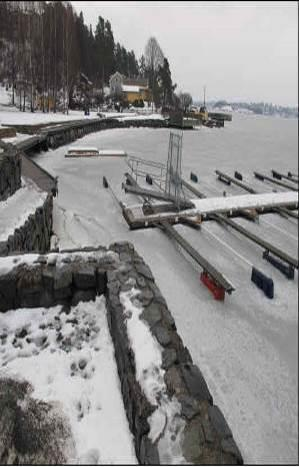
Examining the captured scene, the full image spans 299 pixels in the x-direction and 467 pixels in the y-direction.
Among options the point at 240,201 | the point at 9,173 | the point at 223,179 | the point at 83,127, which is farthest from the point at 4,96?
the point at 9,173

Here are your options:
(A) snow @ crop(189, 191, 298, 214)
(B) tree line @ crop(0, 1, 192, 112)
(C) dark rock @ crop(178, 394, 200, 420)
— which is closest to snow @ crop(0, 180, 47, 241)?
(C) dark rock @ crop(178, 394, 200, 420)

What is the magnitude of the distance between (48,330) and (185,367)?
1.83m

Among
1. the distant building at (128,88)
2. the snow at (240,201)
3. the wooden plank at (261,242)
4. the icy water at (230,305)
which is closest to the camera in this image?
the icy water at (230,305)

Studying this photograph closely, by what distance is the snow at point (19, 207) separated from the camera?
681 centimetres

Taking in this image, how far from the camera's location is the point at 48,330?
394 centimetres

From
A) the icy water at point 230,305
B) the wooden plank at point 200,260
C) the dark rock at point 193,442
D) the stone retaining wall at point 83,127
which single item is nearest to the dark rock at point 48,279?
the dark rock at point 193,442

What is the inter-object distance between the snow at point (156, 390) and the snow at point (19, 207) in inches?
154

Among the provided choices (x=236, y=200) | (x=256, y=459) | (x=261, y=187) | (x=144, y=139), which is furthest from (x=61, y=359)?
(x=144, y=139)

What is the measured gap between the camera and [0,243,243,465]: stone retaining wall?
2346mm

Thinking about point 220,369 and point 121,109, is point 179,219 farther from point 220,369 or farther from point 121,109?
point 121,109

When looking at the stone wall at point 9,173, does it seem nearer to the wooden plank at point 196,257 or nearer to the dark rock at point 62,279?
the wooden plank at point 196,257

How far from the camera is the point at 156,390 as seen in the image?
266cm

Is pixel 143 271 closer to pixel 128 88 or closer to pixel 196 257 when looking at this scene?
pixel 196 257

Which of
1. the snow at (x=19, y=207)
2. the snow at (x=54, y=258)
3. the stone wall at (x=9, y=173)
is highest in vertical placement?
the stone wall at (x=9, y=173)
